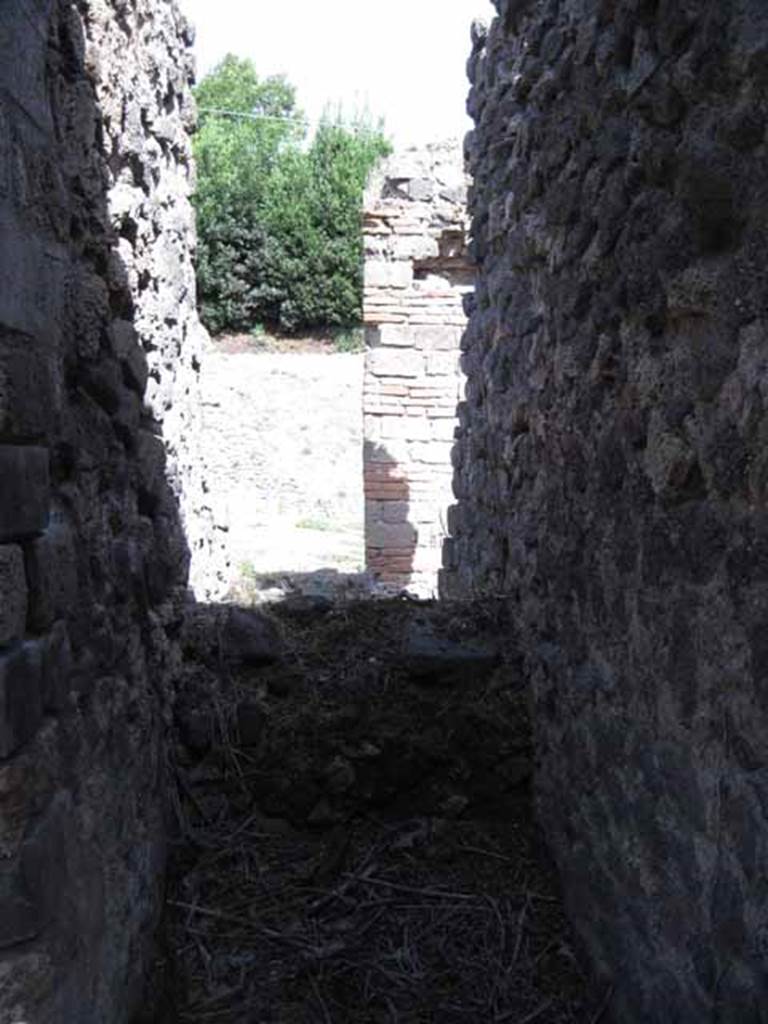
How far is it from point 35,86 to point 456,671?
6.69 ft

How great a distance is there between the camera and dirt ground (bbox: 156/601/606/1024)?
8.18 ft

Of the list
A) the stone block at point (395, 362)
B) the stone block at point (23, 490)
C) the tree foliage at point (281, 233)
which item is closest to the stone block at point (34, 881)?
the stone block at point (23, 490)

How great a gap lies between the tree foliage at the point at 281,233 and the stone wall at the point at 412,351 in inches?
415

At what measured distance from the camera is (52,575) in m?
1.83

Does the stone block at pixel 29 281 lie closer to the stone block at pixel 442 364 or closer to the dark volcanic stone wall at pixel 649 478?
the dark volcanic stone wall at pixel 649 478

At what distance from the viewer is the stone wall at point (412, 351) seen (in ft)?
22.9

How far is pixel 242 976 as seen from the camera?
2.49 m

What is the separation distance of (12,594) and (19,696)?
0.16 meters

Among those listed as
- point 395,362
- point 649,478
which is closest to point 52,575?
point 649,478

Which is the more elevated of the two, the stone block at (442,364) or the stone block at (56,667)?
the stone block at (442,364)

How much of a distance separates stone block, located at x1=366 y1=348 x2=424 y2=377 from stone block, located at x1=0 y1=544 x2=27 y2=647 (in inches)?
220

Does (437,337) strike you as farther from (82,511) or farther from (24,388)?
(24,388)

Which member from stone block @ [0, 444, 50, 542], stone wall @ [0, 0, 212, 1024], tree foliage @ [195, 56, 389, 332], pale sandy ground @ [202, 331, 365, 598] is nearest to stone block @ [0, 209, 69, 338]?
stone wall @ [0, 0, 212, 1024]

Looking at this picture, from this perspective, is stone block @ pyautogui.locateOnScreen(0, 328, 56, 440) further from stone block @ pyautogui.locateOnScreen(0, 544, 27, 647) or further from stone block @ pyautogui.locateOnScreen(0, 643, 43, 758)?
stone block @ pyautogui.locateOnScreen(0, 643, 43, 758)
